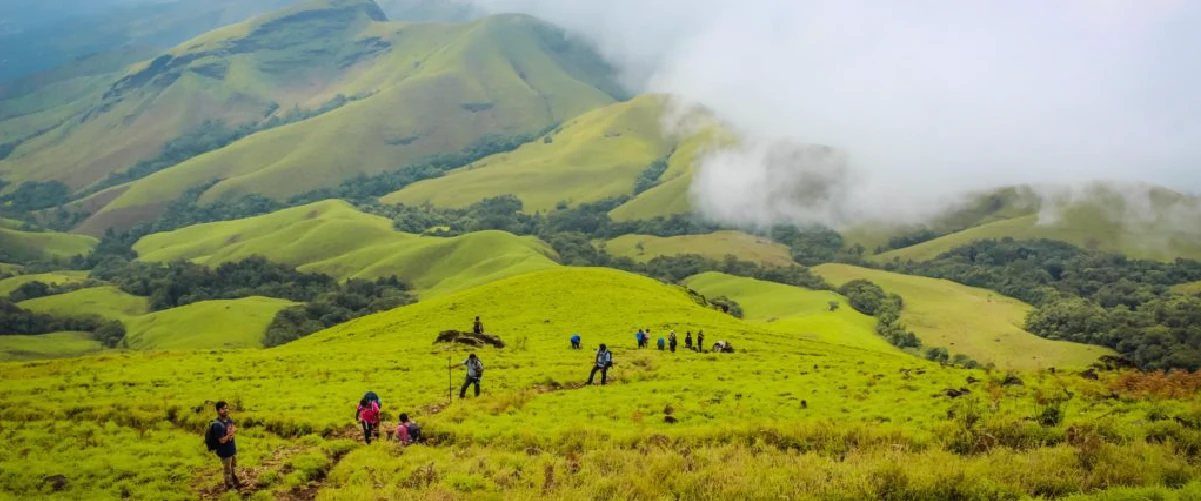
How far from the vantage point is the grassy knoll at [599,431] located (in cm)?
1953

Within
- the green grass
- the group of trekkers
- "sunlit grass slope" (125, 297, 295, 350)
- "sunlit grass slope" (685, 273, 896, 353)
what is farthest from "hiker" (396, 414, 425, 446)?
the green grass

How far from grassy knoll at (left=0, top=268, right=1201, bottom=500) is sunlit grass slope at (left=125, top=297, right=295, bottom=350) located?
13042 cm

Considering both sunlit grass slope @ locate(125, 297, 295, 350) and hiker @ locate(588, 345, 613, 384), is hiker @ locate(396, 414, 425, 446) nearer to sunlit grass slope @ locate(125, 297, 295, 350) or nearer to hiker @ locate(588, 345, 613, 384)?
hiker @ locate(588, 345, 613, 384)

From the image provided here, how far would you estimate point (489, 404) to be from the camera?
33.5 m

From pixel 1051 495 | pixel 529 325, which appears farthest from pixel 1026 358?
pixel 1051 495

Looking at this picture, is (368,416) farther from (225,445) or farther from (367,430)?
(225,445)

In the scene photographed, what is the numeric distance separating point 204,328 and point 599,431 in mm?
183327

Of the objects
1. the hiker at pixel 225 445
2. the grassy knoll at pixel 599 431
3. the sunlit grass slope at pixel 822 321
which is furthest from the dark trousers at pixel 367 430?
the sunlit grass slope at pixel 822 321

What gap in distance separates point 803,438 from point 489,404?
15.0 metres

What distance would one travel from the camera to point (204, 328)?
18050cm

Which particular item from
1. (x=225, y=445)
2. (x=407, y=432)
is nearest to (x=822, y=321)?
(x=407, y=432)

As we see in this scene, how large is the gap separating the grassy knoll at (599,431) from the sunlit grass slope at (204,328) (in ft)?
428

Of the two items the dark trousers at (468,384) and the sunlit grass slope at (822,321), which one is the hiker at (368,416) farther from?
the sunlit grass slope at (822,321)

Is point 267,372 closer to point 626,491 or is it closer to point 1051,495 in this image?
point 626,491
